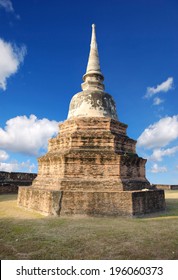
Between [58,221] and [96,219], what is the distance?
1.52m

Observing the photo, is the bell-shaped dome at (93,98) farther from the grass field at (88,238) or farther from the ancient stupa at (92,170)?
the grass field at (88,238)

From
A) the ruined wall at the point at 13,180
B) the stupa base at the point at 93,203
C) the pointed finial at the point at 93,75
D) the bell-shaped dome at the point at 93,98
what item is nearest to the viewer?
the stupa base at the point at 93,203

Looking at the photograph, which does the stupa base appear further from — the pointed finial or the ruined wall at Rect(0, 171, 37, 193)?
the ruined wall at Rect(0, 171, 37, 193)

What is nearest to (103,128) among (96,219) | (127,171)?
(127,171)

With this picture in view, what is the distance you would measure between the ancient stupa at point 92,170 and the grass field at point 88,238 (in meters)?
0.69

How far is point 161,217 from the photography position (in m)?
10.2

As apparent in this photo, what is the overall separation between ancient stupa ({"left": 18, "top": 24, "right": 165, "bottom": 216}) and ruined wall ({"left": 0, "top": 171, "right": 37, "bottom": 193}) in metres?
8.27

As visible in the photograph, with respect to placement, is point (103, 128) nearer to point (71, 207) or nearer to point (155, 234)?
point (71, 207)

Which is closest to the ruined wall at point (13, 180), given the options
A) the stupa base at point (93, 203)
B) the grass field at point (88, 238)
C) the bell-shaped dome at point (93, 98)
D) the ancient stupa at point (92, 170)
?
the ancient stupa at point (92, 170)

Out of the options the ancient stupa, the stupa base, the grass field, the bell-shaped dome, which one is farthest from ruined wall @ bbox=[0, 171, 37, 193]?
the stupa base

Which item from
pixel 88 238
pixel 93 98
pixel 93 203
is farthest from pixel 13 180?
pixel 88 238

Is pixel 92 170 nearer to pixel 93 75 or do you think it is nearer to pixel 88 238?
pixel 88 238

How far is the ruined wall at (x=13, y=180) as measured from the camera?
20.6 meters

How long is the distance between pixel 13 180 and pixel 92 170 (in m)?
13.0
